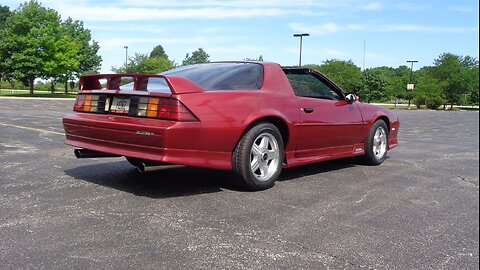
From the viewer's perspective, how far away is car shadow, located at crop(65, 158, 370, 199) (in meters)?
4.23

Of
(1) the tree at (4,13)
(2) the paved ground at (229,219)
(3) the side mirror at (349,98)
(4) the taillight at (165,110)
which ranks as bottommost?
(2) the paved ground at (229,219)

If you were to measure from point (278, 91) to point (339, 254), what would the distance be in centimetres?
230

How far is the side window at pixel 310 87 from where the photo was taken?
5.00 meters

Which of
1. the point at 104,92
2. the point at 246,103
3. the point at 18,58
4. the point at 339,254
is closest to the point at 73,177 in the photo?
the point at 104,92

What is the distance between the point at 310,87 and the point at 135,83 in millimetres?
2155

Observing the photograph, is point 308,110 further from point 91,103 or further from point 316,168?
point 91,103

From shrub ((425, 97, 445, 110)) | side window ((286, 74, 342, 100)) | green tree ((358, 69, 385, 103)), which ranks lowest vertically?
side window ((286, 74, 342, 100))

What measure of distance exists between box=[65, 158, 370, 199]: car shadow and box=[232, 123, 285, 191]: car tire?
0.66 feet

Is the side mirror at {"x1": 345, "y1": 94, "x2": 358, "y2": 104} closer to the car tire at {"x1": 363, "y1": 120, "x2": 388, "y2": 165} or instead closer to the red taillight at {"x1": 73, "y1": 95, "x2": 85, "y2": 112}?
the car tire at {"x1": 363, "y1": 120, "x2": 388, "y2": 165}

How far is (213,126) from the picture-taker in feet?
12.7

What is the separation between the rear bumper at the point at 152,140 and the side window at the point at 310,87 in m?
1.39

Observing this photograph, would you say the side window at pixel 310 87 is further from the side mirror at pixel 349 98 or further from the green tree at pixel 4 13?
the green tree at pixel 4 13

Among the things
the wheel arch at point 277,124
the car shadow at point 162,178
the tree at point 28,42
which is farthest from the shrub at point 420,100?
the wheel arch at point 277,124

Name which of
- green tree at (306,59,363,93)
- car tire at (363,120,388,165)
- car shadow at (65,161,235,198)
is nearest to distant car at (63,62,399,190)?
car shadow at (65,161,235,198)
